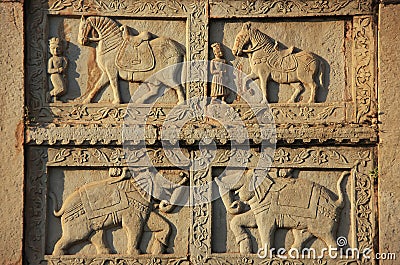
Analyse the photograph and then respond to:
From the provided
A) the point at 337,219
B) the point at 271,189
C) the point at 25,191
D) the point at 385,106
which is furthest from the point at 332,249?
→ the point at 25,191

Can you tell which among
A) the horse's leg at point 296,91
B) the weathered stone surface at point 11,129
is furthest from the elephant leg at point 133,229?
the horse's leg at point 296,91

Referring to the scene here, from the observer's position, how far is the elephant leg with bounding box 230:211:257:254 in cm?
827

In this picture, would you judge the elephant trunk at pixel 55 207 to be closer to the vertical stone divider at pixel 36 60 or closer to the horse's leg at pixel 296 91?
the vertical stone divider at pixel 36 60

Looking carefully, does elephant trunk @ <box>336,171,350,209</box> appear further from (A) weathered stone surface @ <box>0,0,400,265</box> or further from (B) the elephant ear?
(B) the elephant ear

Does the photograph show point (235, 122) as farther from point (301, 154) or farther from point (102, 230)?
point (102, 230)

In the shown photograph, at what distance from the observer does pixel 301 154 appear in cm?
834

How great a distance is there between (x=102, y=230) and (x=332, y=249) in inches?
95.4

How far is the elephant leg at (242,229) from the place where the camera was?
27.1 ft

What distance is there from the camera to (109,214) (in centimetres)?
828

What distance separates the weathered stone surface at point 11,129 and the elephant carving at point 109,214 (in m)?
0.41

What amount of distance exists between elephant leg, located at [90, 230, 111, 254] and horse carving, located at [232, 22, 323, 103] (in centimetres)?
225

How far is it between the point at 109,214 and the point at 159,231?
556mm

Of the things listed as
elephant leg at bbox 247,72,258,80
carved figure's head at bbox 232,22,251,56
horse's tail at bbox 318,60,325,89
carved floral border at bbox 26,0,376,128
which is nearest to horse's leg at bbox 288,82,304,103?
carved floral border at bbox 26,0,376,128

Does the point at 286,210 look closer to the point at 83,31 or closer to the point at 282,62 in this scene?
the point at 282,62
